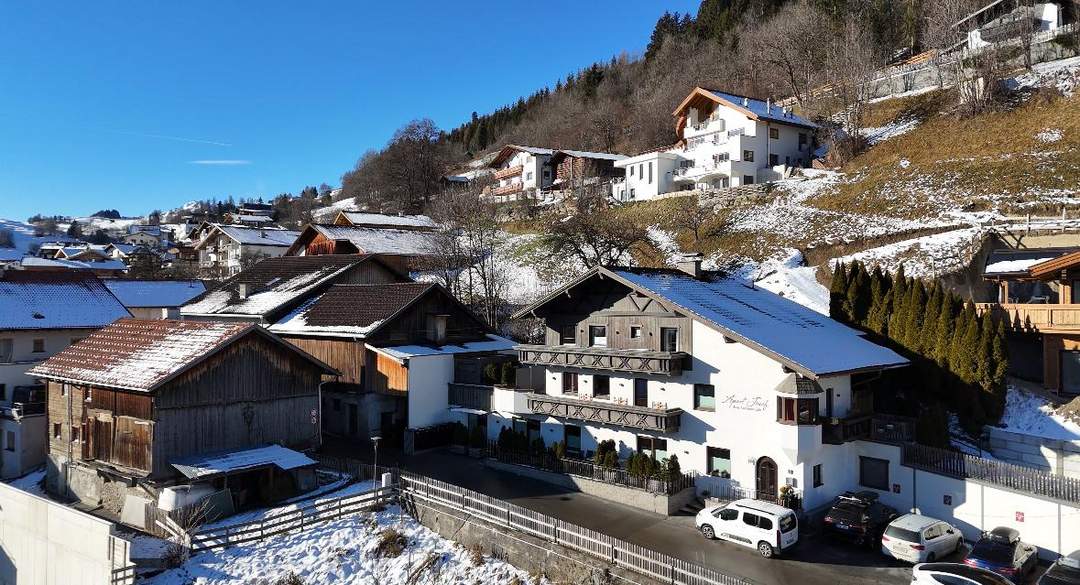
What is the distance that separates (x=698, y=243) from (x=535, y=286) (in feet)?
45.2

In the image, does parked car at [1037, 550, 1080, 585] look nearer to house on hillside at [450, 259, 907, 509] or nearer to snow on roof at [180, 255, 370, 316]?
house on hillside at [450, 259, 907, 509]

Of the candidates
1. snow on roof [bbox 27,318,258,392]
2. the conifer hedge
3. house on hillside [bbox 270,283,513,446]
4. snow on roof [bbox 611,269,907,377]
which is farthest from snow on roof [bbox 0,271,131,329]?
the conifer hedge

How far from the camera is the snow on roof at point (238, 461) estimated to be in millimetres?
26906

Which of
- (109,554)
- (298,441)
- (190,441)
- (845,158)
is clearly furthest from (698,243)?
(109,554)

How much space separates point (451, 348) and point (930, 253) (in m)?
28.9

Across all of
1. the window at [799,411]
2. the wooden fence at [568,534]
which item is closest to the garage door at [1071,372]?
the window at [799,411]

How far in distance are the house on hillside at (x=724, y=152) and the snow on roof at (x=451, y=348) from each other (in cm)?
3424

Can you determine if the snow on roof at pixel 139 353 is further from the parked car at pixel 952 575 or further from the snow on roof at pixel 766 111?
the snow on roof at pixel 766 111

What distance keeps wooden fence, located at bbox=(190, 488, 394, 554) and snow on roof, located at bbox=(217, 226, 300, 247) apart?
70635 millimetres

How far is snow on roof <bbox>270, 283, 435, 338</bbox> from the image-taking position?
37.8 meters

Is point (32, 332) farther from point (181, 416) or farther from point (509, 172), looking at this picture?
point (509, 172)

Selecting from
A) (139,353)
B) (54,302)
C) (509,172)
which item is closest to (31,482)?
(139,353)

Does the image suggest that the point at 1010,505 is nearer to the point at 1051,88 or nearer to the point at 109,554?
→ the point at 109,554

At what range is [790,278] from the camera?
45219 mm
